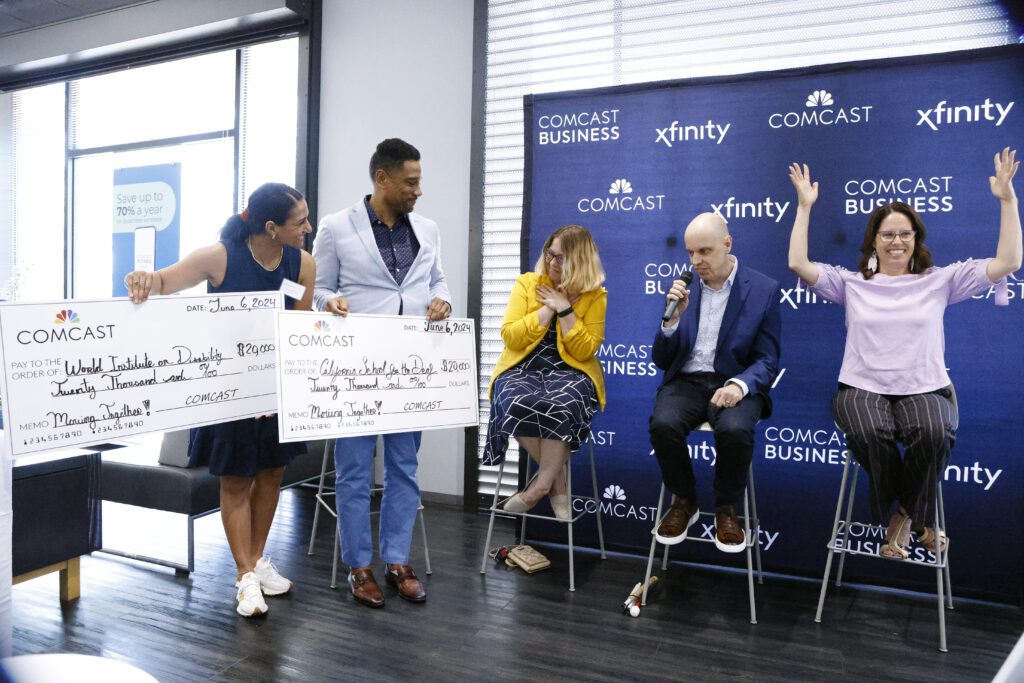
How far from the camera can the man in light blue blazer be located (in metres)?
2.75

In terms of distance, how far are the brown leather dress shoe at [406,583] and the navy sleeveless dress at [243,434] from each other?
0.66 meters

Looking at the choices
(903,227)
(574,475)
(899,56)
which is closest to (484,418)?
(574,475)

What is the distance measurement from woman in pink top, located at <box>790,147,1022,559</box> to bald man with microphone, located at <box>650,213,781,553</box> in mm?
277

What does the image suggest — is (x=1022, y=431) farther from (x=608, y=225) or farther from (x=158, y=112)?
(x=158, y=112)

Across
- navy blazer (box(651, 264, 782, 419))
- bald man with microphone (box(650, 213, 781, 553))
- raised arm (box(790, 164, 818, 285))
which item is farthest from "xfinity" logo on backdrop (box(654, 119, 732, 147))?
navy blazer (box(651, 264, 782, 419))

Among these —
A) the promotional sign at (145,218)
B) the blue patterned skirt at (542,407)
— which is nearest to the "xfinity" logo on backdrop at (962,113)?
the blue patterned skirt at (542,407)

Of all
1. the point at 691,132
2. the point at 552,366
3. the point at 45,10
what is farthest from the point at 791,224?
the point at 45,10

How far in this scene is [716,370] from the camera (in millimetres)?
2932

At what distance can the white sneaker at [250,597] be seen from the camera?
263 cm

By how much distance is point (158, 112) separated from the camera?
5.71m

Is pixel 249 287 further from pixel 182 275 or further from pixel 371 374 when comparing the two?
pixel 371 374

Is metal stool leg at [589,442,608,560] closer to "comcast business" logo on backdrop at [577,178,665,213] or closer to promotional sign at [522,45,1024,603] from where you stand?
promotional sign at [522,45,1024,603]

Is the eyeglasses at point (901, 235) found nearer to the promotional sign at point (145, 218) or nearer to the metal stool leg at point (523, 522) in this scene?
the metal stool leg at point (523, 522)

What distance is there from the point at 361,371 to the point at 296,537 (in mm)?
1424
